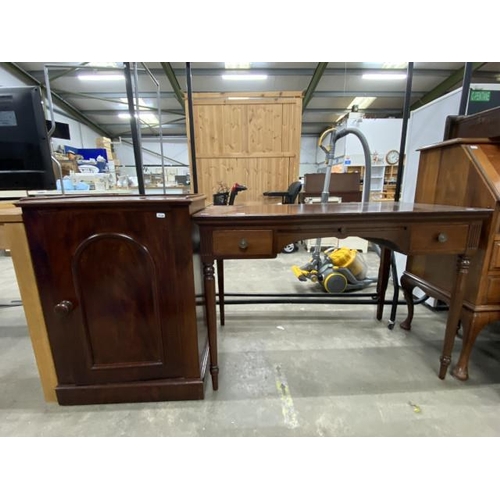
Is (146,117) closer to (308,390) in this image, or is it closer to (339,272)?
(339,272)

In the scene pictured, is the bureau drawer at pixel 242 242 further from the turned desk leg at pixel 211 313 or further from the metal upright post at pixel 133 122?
the metal upright post at pixel 133 122

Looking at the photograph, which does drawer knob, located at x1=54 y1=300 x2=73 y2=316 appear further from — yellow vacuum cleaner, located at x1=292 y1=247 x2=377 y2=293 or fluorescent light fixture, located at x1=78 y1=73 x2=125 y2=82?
fluorescent light fixture, located at x1=78 y1=73 x2=125 y2=82

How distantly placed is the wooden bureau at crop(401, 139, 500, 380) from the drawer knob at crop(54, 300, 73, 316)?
1748 mm

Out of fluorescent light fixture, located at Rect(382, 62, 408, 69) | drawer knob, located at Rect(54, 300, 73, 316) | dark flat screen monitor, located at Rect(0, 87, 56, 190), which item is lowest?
drawer knob, located at Rect(54, 300, 73, 316)

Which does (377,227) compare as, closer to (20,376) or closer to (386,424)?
(386,424)

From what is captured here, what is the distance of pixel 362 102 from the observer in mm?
8227

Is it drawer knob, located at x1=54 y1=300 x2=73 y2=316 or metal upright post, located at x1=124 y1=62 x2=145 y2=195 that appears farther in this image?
metal upright post, located at x1=124 y1=62 x2=145 y2=195

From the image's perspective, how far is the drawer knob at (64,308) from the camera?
1.03 meters

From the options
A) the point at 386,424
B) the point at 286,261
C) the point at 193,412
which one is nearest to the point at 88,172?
the point at 286,261

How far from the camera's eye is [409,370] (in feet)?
4.49

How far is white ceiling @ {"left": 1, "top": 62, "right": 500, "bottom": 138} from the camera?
5.75m

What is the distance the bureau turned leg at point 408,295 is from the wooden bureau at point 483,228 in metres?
0.13

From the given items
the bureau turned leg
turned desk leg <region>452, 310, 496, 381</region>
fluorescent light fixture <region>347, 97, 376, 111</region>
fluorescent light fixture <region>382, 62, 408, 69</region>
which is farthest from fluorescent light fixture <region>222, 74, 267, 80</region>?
turned desk leg <region>452, 310, 496, 381</region>

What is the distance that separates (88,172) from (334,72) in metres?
5.83
